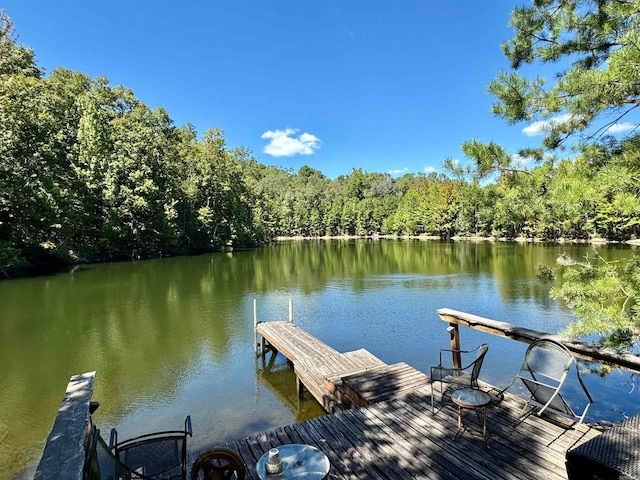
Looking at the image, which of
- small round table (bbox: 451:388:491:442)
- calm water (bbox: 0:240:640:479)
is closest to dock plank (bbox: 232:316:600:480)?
small round table (bbox: 451:388:491:442)

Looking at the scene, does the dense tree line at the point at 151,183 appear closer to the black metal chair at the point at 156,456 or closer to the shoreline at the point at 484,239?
the shoreline at the point at 484,239

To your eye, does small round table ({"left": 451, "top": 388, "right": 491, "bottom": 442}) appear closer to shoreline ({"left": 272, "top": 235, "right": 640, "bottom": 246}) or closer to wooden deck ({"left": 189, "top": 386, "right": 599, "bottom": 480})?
wooden deck ({"left": 189, "top": 386, "right": 599, "bottom": 480})

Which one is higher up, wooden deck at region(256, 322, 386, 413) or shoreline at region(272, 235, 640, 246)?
shoreline at region(272, 235, 640, 246)

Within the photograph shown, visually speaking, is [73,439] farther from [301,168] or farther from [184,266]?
[301,168]

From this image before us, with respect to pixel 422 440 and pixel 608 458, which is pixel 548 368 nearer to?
pixel 422 440

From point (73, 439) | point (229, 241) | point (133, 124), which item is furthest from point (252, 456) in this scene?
point (229, 241)

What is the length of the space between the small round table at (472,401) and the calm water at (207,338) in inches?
141

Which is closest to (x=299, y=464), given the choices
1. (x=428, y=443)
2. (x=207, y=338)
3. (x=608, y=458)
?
(x=428, y=443)

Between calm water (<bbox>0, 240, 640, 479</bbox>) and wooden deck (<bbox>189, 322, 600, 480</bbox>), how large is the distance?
250cm

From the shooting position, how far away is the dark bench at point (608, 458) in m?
1.82

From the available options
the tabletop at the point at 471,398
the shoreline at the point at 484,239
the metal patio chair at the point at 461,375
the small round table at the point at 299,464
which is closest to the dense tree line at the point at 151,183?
the shoreline at the point at 484,239

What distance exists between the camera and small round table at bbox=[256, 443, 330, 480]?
2453 millimetres

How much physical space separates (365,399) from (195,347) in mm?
6891

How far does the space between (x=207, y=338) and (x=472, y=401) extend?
9.04 meters
